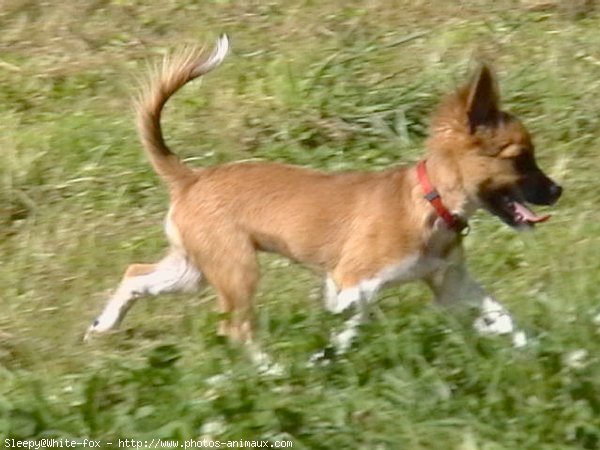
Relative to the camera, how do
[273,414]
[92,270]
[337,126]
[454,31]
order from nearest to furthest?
[273,414], [92,270], [337,126], [454,31]

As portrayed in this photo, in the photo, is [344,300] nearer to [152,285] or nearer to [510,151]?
[510,151]

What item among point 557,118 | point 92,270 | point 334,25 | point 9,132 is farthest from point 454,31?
point 92,270

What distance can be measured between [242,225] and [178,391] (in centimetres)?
134

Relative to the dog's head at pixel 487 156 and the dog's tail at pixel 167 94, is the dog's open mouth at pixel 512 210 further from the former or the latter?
the dog's tail at pixel 167 94

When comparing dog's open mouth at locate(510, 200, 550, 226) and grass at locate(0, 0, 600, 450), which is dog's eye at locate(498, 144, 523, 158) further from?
grass at locate(0, 0, 600, 450)

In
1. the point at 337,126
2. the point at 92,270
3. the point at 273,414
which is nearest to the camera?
the point at 273,414

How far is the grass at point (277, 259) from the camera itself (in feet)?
15.8

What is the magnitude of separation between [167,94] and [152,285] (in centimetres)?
81

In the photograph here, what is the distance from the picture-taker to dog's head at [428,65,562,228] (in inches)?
235

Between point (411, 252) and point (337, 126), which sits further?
point (337, 126)

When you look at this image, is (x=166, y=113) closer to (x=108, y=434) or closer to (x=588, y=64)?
(x=588, y=64)

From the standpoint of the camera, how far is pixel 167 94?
6.25m

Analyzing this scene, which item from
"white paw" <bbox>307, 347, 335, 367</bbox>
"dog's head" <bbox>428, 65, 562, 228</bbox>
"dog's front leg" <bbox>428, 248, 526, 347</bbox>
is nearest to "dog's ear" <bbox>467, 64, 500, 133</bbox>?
"dog's head" <bbox>428, 65, 562, 228</bbox>

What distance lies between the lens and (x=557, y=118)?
28.0 feet
